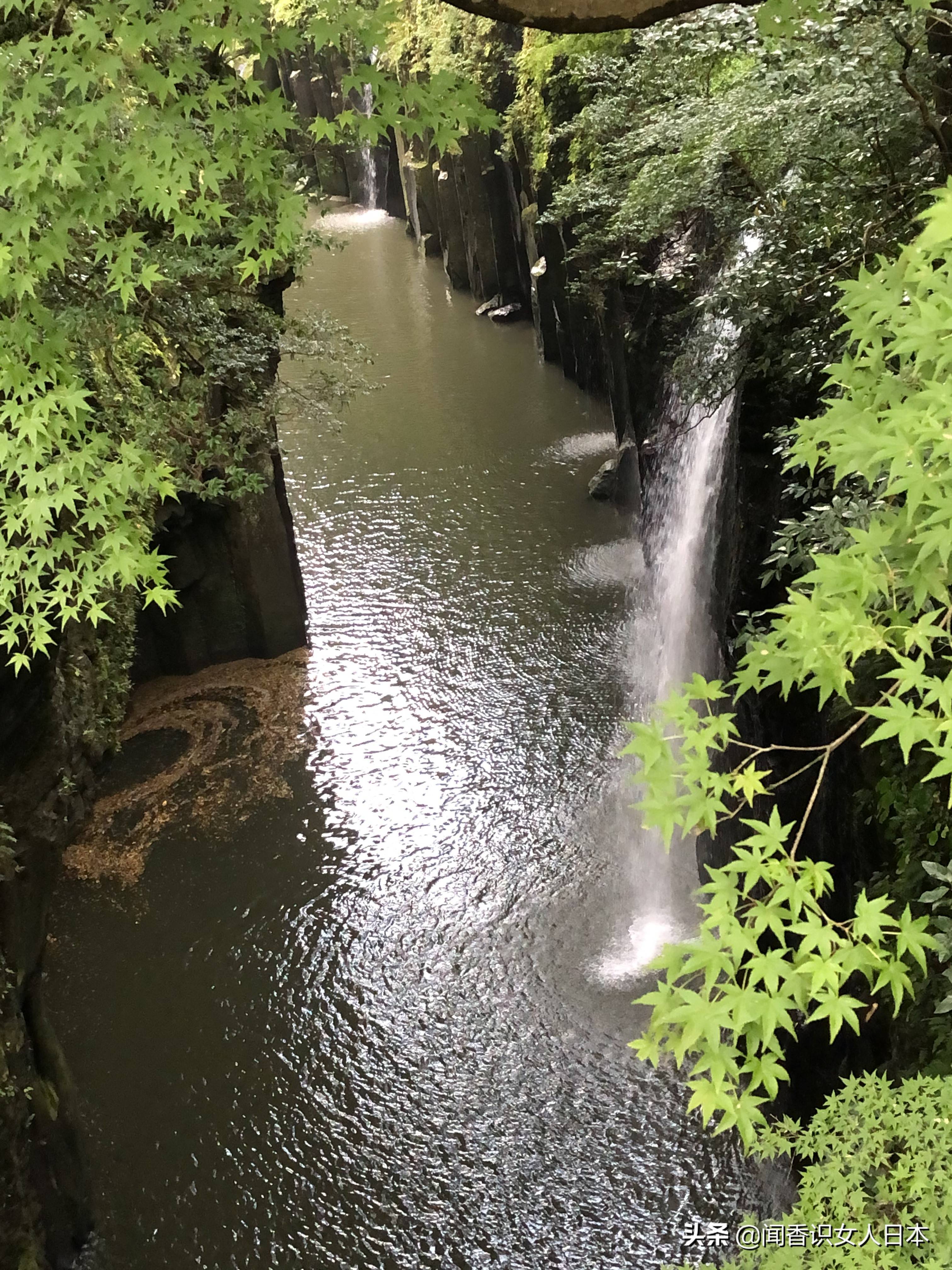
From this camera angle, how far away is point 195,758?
11055 millimetres

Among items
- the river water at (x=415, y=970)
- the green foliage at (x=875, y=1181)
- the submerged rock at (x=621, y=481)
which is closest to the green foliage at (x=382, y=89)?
the green foliage at (x=875, y=1181)

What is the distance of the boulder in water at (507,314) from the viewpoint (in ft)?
76.5

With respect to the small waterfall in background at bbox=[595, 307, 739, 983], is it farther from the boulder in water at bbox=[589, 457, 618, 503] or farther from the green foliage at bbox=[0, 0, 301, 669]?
the green foliage at bbox=[0, 0, 301, 669]

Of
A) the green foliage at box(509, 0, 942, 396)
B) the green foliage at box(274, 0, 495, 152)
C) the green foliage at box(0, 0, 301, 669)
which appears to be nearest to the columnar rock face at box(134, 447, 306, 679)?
the green foliage at box(509, 0, 942, 396)

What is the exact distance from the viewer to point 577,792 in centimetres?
995

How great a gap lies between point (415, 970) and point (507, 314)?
18100mm

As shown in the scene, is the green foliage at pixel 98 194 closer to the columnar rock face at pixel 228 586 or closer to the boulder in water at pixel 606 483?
the columnar rock face at pixel 228 586

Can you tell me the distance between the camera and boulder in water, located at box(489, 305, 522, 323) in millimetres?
23312

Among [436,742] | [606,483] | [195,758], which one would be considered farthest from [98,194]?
[606,483]

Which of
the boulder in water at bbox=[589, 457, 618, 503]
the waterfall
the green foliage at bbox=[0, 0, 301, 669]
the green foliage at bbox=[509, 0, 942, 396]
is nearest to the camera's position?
the green foliage at bbox=[0, 0, 301, 669]

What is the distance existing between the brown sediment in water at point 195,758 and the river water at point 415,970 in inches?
7.5

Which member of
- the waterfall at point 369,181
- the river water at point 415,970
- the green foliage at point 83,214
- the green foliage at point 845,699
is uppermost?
the waterfall at point 369,181

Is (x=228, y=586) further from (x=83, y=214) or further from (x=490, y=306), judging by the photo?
(x=490, y=306)

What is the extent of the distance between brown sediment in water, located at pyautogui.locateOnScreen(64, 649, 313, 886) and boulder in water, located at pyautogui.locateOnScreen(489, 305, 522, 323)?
43.6 ft
